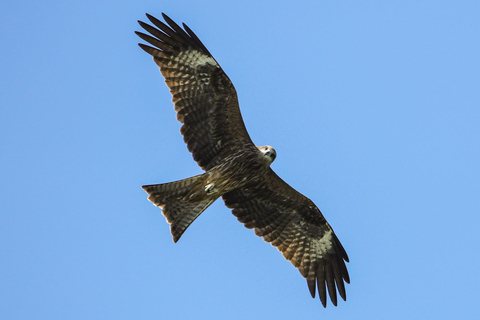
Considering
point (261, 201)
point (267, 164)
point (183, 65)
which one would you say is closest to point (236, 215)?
point (261, 201)

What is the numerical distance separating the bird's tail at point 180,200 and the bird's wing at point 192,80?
0.74 m

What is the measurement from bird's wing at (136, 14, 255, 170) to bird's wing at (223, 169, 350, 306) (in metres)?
1.54

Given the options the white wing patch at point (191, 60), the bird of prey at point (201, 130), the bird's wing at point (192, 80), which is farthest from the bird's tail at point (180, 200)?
the white wing patch at point (191, 60)

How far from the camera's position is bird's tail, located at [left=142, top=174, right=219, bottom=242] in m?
12.4

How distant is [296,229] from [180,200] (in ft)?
8.03

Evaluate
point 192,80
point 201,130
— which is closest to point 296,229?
point 201,130

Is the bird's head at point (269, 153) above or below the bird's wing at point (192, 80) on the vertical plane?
below

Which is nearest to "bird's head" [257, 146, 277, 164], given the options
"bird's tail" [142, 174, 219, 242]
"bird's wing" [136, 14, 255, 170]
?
"bird's wing" [136, 14, 255, 170]

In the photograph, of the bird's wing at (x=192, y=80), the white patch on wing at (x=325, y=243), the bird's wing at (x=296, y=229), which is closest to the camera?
the bird's wing at (x=192, y=80)

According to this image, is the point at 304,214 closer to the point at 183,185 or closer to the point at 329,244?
the point at 329,244

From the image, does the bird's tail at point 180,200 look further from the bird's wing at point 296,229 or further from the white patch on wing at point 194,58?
the white patch on wing at point 194,58

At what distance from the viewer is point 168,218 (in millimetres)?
12539

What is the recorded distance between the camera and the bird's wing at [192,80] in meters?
12.4

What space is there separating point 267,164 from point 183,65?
2072mm
